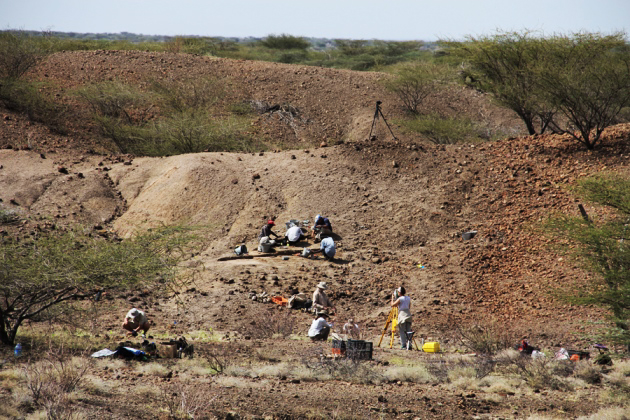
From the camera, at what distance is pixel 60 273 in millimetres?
10195

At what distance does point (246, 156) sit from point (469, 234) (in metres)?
7.94

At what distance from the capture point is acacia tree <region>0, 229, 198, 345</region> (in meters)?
10.2

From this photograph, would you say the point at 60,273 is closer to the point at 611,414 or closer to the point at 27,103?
the point at 611,414

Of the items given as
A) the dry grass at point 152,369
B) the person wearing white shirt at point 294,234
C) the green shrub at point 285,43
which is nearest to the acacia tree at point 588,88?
the person wearing white shirt at point 294,234

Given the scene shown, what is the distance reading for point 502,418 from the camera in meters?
8.20

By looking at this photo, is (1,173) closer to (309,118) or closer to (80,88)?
(80,88)

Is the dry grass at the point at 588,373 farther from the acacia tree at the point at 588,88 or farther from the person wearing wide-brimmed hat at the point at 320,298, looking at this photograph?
the acacia tree at the point at 588,88

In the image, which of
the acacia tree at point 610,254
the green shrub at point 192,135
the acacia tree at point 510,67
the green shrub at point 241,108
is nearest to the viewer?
the acacia tree at point 610,254

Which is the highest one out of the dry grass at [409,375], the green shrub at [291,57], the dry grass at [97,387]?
the green shrub at [291,57]

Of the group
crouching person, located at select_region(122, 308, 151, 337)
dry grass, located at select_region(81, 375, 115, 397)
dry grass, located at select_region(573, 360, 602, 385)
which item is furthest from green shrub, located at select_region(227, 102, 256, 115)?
dry grass, located at select_region(81, 375, 115, 397)

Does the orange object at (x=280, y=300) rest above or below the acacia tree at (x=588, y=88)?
below

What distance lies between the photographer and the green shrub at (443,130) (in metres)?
29.1

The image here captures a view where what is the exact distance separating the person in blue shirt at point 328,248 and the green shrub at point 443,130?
14.0 m

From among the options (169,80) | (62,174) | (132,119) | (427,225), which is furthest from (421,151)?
(169,80)
